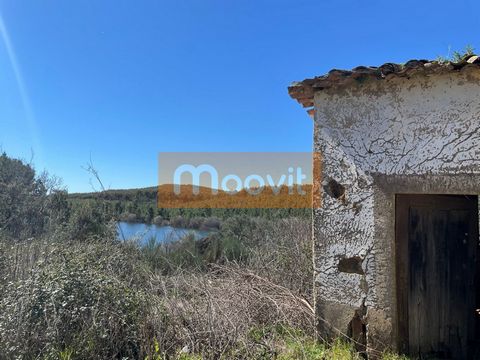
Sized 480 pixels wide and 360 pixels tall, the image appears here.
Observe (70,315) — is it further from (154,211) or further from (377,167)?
(154,211)

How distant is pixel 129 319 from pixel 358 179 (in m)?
3.71

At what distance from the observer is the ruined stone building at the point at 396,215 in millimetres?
4305

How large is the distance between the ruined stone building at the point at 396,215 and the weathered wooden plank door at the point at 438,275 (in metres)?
0.01

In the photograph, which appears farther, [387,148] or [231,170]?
[231,170]

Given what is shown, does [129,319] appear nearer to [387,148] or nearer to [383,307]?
[383,307]

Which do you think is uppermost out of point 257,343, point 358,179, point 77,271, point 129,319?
point 358,179

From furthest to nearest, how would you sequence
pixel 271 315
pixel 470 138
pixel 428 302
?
pixel 271 315 < pixel 428 302 < pixel 470 138

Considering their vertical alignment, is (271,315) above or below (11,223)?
below

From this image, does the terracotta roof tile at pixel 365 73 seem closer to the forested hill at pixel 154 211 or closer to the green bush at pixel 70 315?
the green bush at pixel 70 315

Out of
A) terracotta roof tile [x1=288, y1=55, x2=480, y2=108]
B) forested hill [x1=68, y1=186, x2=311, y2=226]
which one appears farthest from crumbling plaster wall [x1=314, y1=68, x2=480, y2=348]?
forested hill [x1=68, y1=186, x2=311, y2=226]

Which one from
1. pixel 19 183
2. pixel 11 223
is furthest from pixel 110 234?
pixel 19 183

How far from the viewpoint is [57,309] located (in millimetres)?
4191

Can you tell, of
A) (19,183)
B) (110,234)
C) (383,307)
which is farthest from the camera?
(19,183)
